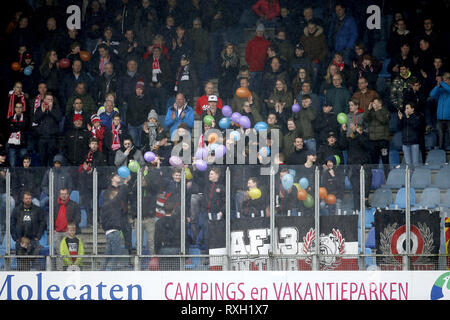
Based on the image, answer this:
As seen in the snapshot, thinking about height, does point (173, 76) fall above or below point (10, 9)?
below

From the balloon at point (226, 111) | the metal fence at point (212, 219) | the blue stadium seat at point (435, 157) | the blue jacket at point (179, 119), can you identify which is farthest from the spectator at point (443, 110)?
the blue jacket at point (179, 119)

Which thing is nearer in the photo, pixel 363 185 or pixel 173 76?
pixel 363 185

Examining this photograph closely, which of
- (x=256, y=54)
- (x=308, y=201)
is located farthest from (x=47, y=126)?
(x=308, y=201)

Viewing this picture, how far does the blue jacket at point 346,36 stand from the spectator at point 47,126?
189 inches

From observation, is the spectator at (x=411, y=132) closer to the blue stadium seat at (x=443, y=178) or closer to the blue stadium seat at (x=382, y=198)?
the blue stadium seat at (x=443, y=178)

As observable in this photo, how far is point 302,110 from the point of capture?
54.4 ft

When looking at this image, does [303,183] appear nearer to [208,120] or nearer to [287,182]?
[287,182]

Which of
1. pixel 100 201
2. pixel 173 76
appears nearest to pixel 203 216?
pixel 100 201
